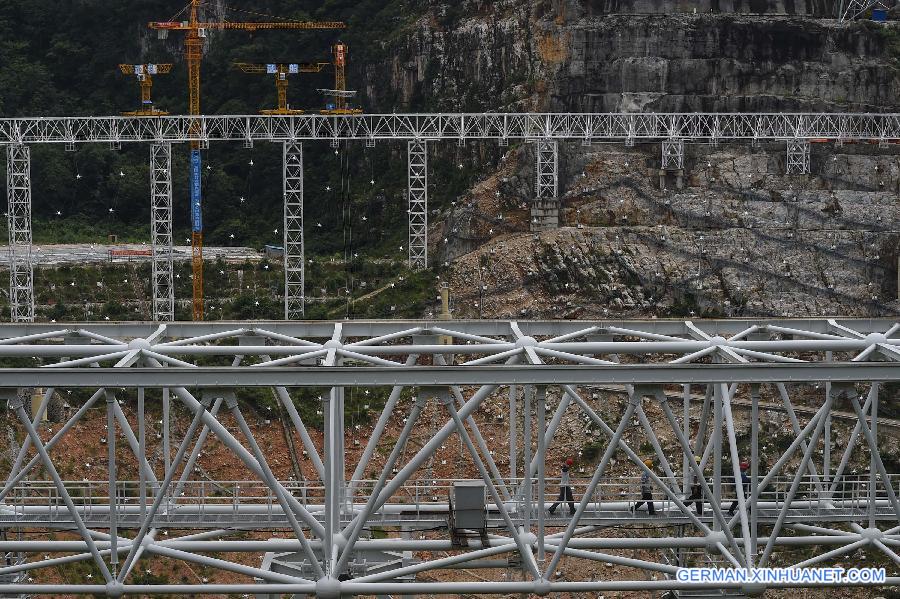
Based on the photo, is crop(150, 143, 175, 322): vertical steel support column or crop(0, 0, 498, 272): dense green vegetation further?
crop(0, 0, 498, 272): dense green vegetation

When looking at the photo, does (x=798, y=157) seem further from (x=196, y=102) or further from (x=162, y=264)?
(x=162, y=264)

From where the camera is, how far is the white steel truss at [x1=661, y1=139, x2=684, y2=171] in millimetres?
90562

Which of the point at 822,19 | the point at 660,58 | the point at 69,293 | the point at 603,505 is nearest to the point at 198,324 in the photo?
the point at 603,505

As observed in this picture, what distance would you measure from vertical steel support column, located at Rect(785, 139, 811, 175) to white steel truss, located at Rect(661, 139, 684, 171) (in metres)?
6.43

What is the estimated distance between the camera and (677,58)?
94875 mm

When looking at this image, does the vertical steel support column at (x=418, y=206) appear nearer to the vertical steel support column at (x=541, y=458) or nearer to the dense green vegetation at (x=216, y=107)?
the dense green vegetation at (x=216, y=107)

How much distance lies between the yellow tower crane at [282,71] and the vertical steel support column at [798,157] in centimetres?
2873

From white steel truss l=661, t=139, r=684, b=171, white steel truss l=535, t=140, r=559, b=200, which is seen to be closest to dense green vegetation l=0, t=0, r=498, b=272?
white steel truss l=535, t=140, r=559, b=200

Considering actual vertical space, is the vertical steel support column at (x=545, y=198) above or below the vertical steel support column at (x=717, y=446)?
above

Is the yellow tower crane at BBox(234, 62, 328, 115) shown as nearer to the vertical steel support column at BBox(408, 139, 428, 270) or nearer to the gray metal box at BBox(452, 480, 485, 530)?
the vertical steel support column at BBox(408, 139, 428, 270)

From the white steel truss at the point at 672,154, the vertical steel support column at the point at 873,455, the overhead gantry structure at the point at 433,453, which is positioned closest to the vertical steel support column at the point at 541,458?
the overhead gantry structure at the point at 433,453

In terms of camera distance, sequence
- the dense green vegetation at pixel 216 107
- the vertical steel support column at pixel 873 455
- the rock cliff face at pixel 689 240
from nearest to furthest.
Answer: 1. the vertical steel support column at pixel 873 455
2. the rock cliff face at pixel 689 240
3. the dense green vegetation at pixel 216 107

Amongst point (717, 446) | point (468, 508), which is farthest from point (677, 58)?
point (468, 508)

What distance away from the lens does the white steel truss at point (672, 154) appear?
90.6 meters
